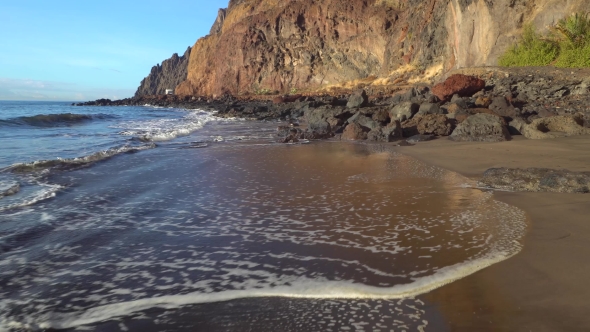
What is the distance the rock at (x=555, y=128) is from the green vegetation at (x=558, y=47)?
7049mm

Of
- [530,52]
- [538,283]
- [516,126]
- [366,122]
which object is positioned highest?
[530,52]

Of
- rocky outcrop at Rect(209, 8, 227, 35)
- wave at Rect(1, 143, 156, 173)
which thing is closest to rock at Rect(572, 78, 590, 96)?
wave at Rect(1, 143, 156, 173)

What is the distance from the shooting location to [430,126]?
1098 cm

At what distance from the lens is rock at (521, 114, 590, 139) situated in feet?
28.7

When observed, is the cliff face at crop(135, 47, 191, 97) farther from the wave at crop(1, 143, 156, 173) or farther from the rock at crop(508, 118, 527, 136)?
the rock at crop(508, 118, 527, 136)

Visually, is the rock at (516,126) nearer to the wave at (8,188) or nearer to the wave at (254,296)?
the wave at (254,296)

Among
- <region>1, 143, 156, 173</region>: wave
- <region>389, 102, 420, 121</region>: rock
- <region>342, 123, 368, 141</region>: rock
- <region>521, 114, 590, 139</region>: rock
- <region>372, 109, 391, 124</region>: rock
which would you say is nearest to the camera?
<region>1, 143, 156, 173</region>: wave

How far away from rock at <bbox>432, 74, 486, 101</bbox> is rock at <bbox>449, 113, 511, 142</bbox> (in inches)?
220

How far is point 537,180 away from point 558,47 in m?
14.6

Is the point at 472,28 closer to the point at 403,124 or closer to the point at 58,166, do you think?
the point at 403,124

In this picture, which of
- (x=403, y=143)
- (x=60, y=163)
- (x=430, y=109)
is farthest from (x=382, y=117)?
(x=60, y=163)

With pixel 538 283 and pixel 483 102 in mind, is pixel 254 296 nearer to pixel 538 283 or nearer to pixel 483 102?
pixel 538 283

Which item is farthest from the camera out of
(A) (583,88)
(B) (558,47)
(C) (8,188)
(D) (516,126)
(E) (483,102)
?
(B) (558,47)

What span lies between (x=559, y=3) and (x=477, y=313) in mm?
19612
